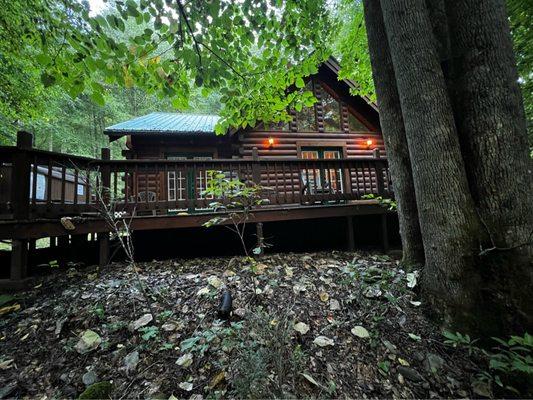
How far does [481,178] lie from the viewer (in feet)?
7.59

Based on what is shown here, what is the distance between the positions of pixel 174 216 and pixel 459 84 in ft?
14.4

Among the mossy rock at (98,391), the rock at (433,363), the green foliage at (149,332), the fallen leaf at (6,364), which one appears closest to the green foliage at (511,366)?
the rock at (433,363)

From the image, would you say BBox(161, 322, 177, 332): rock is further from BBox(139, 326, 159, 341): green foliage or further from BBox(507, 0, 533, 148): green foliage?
BBox(507, 0, 533, 148): green foliage

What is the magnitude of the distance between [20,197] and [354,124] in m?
10.3

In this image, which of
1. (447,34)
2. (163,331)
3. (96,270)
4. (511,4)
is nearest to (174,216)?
(96,270)

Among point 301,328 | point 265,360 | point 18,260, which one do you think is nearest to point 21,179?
point 18,260

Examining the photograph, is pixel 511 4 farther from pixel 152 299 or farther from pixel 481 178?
pixel 152 299

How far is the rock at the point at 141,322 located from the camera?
240 centimetres

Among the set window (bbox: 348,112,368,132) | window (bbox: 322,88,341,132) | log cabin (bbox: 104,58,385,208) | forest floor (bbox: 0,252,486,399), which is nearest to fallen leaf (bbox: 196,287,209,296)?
forest floor (bbox: 0,252,486,399)

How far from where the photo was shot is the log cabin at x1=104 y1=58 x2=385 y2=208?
8.59m

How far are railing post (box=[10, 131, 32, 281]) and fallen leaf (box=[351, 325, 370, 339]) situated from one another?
4.13 meters

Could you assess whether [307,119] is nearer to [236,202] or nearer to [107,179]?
[236,202]

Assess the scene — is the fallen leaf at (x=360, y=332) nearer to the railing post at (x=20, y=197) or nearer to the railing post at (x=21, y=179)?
the railing post at (x=20, y=197)

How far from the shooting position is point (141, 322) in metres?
2.46
